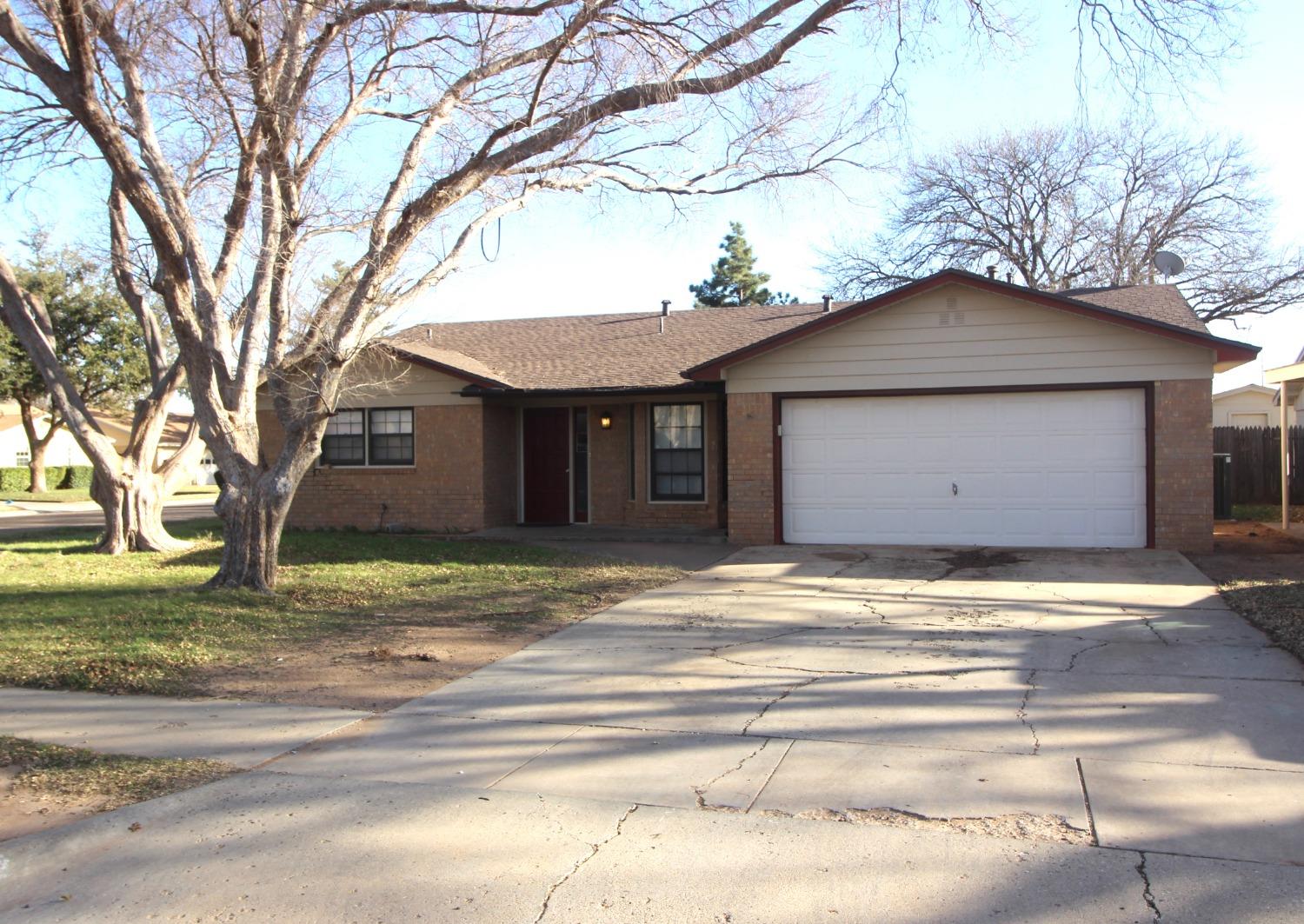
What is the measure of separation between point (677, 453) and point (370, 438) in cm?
552

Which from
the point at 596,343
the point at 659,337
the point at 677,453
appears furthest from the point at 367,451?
the point at 659,337

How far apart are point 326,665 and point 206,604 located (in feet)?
9.05

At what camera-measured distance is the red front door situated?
18438 millimetres

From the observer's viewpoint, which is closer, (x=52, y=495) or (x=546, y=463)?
(x=546, y=463)

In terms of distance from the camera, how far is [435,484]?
57.9 feet

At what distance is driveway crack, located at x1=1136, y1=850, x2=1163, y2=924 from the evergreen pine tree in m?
47.0

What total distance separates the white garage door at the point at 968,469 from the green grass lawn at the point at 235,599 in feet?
→ 11.2

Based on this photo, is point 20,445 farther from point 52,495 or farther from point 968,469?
point 968,469

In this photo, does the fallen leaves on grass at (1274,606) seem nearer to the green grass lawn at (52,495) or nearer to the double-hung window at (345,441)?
the double-hung window at (345,441)

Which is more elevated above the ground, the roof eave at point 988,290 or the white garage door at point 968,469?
the roof eave at point 988,290

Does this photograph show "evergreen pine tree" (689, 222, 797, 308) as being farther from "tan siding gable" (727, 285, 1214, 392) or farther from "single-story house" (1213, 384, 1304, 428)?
"tan siding gable" (727, 285, 1214, 392)

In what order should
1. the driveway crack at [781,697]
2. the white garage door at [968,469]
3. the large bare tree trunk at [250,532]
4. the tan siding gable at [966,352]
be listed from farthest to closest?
the white garage door at [968,469]
the tan siding gable at [966,352]
the large bare tree trunk at [250,532]
the driveway crack at [781,697]

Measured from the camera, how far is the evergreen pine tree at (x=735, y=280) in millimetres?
50688

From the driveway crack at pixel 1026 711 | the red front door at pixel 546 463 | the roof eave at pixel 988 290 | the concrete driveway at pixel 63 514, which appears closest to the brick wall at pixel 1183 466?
the roof eave at pixel 988 290
